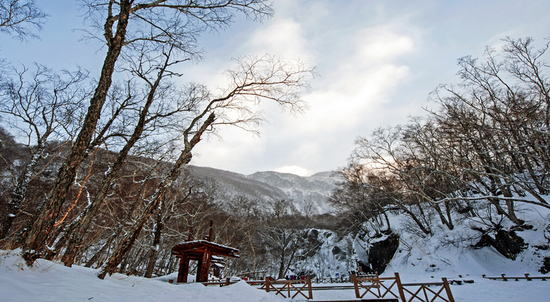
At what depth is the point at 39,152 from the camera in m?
9.63

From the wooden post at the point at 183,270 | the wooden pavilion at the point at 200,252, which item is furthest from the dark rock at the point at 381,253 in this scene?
the wooden post at the point at 183,270

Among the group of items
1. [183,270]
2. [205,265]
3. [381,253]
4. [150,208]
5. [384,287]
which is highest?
[150,208]

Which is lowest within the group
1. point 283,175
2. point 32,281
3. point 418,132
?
point 32,281

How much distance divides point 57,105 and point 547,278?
1034 inches

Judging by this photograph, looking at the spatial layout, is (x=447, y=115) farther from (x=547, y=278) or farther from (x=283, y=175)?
(x=283, y=175)

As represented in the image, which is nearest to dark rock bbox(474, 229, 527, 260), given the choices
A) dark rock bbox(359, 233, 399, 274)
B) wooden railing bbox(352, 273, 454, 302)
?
wooden railing bbox(352, 273, 454, 302)

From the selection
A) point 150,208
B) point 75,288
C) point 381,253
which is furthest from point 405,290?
point 381,253

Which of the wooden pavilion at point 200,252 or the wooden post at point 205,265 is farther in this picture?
the wooden post at point 205,265

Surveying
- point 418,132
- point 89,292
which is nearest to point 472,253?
point 418,132

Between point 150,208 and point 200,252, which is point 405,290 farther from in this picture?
point 150,208

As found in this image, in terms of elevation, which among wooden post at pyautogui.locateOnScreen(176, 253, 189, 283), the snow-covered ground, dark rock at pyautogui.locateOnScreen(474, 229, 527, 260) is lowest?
wooden post at pyautogui.locateOnScreen(176, 253, 189, 283)

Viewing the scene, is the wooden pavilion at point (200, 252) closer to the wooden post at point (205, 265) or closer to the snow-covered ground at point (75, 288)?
the wooden post at point (205, 265)

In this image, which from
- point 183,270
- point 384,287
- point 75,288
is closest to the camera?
point 75,288

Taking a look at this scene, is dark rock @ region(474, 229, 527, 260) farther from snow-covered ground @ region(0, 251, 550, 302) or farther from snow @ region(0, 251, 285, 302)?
snow @ region(0, 251, 285, 302)
